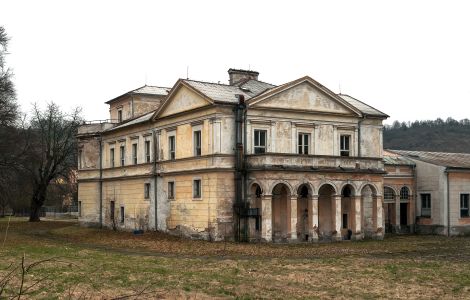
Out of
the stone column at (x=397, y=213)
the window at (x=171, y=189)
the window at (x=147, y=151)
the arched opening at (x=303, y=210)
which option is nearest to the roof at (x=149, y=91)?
the window at (x=147, y=151)

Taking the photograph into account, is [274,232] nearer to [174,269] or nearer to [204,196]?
[204,196]

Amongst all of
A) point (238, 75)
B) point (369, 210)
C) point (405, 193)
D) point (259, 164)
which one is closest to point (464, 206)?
point (405, 193)

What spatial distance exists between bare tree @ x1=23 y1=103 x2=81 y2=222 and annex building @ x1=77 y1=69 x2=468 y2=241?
20.1 m

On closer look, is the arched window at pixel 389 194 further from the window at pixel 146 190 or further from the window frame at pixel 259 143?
the window at pixel 146 190

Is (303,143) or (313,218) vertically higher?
(303,143)

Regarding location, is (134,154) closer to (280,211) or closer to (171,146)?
(171,146)

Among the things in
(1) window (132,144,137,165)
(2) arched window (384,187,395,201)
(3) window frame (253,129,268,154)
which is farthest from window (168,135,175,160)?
(2) arched window (384,187,395,201)

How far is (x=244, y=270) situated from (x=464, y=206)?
28.2 metres

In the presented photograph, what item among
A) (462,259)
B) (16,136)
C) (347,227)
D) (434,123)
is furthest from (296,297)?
(434,123)

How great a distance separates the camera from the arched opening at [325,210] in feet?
129

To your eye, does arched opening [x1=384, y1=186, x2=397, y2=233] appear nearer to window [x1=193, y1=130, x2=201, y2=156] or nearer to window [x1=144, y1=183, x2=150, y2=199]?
window [x1=193, y1=130, x2=201, y2=156]

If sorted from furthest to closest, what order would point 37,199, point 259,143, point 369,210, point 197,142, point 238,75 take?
point 37,199 < point 238,75 < point 369,210 < point 197,142 < point 259,143

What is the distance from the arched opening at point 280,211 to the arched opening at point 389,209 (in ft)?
38.4

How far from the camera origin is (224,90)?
3944cm
